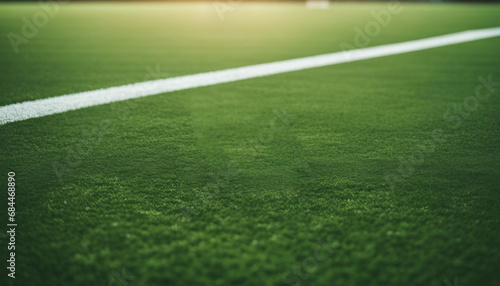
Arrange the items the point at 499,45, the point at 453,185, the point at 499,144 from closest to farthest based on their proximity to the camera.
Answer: the point at 453,185 < the point at 499,144 < the point at 499,45

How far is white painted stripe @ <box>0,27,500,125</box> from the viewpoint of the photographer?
295 centimetres

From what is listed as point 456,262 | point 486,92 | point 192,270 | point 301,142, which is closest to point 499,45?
point 486,92

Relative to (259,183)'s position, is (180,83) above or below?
above

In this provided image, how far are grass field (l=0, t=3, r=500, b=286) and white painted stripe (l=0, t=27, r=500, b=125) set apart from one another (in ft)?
0.51

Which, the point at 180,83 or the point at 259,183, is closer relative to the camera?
the point at 259,183

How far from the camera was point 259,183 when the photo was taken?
1.97m

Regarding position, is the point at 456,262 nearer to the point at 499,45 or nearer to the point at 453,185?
the point at 453,185

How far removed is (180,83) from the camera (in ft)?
12.5

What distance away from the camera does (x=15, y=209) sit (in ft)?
5.67

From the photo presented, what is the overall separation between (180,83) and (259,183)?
2.13 meters

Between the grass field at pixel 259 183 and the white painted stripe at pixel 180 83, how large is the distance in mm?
154

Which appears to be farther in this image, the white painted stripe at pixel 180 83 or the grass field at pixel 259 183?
the white painted stripe at pixel 180 83

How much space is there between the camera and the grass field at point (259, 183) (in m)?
1.41

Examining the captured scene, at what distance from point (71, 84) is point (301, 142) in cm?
240
